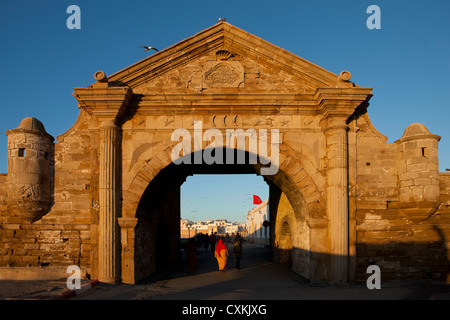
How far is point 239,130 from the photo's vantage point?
992 centimetres

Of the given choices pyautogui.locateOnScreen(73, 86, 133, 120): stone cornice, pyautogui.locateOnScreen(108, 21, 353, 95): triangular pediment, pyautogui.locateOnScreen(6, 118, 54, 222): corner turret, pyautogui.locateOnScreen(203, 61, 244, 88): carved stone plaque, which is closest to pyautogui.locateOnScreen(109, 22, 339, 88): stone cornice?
pyautogui.locateOnScreen(108, 21, 353, 95): triangular pediment

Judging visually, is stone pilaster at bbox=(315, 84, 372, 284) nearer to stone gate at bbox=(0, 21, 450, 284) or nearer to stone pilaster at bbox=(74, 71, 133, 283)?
stone gate at bbox=(0, 21, 450, 284)

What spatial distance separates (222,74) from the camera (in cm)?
1017

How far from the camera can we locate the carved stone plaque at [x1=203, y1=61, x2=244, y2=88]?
33.2 ft

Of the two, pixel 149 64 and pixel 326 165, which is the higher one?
pixel 149 64

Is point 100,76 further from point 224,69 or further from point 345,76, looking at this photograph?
point 345,76

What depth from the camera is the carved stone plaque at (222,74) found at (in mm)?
10109

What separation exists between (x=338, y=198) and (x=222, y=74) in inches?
171

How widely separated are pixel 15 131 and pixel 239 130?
551 centimetres

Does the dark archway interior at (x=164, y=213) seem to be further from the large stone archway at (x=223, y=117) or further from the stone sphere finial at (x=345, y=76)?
the stone sphere finial at (x=345, y=76)

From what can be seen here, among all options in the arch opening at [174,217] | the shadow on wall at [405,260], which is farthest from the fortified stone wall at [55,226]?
the shadow on wall at [405,260]

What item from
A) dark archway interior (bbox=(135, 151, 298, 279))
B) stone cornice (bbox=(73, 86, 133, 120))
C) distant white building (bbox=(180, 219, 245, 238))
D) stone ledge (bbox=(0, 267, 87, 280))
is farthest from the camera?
distant white building (bbox=(180, 219, 245, 238))
